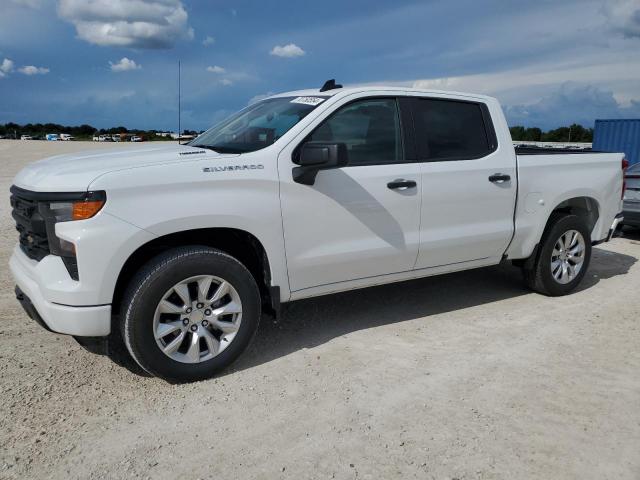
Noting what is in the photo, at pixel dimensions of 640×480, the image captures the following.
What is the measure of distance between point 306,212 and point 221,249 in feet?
2.18

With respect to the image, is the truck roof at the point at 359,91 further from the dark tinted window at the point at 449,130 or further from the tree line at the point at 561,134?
the tree line at the point at 561,134

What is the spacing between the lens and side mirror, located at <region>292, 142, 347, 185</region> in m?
3.61

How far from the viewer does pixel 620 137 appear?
70.4 ft

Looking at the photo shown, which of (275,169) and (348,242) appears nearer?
(275,169)

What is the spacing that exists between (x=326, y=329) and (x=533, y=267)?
2.25 meters

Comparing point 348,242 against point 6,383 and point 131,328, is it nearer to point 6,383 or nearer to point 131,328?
point 131,328

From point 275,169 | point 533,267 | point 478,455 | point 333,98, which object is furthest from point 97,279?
point 533,267

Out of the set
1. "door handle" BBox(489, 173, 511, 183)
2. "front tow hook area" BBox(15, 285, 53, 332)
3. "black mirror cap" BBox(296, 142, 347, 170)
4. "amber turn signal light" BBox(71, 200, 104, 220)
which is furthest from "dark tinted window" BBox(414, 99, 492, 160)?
"front tow hook area" BBox(15, 285, 53, 332)

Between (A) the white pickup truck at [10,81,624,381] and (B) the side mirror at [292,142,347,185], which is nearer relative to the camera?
(A) the white pickup truck at [10,81,624,381]

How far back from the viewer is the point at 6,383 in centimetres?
360

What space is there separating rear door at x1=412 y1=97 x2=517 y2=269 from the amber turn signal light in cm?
241

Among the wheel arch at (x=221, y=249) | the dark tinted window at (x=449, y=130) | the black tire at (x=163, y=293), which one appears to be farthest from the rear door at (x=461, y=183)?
the black tire at (x=163, y=293)

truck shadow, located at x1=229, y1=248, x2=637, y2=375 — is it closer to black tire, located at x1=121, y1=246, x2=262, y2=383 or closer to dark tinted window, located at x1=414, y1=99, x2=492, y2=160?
black tire, located at x1=121, y1=246, x2=262, y2=383

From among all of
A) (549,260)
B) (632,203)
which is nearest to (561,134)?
(632,203)
